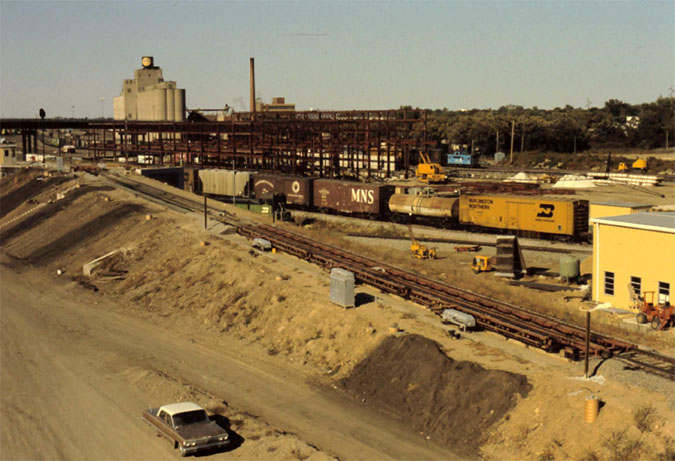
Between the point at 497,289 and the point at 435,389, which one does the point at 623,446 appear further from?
the point at 497,289

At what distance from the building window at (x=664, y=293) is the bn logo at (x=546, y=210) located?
18914 mm

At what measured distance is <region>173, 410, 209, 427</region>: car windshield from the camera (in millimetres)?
24969

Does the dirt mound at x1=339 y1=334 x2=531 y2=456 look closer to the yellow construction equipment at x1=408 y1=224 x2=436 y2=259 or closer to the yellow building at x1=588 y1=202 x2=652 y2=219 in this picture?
the yellow construction equipment at x1=408 y1=224 x2=436 y2=259

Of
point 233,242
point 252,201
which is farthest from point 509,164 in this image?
point 233,242

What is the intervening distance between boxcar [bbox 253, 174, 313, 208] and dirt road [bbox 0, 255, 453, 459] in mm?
29742

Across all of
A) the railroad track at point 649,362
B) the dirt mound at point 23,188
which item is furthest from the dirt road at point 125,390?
the dirt mound at point 23,188

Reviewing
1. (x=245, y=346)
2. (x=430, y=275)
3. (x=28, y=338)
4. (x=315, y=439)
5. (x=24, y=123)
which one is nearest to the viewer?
(x=315, y=439)

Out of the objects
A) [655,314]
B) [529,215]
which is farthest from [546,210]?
[655,314]

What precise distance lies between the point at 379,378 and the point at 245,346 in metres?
9.40

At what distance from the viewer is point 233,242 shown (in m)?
52.7

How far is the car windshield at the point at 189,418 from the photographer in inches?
983

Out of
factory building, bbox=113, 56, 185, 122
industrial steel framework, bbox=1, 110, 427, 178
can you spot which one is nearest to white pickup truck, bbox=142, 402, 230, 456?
industrial steel framework, bbox=1, 110, 427, 178

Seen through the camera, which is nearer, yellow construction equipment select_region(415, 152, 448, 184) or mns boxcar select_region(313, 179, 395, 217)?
mns boxcar select_region(313, 179, 395, 217)

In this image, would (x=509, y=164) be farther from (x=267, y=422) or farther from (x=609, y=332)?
(x=267, y=422)
